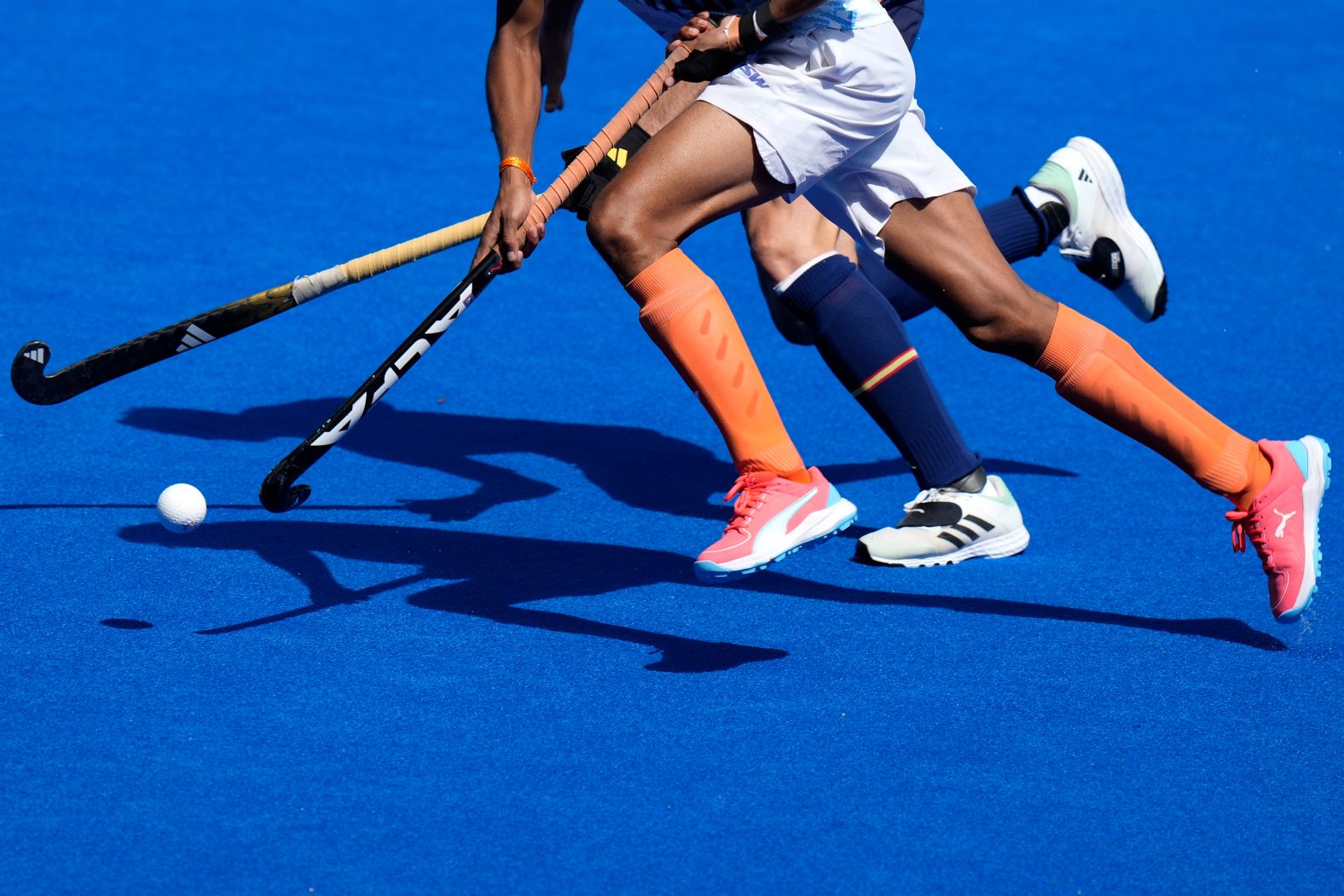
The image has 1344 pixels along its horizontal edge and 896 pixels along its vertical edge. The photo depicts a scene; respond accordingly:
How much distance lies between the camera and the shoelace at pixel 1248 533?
299 cm

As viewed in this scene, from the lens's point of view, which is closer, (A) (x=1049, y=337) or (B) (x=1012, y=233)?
(A) (x=1049, y=337)

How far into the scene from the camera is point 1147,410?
117 inches

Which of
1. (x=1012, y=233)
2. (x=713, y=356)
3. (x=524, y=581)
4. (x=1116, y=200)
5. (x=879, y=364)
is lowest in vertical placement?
(x=524, y=581)

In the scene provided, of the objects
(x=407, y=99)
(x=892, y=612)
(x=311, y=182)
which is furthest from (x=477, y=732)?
(x=407, y=99)

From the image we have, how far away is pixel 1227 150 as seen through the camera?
6.51m

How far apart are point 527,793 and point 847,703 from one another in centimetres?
61

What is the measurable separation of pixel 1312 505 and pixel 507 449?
1862mm

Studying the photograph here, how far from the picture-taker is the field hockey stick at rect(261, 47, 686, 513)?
115 inches

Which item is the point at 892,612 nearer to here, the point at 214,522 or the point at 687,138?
the point at 687,138

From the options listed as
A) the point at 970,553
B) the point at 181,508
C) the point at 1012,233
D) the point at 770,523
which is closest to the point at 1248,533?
the point at 970,553

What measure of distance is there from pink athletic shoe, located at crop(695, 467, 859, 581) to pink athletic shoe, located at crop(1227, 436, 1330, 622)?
2.46 feet

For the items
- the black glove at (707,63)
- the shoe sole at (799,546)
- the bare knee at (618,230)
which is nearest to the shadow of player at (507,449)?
the shoe sole at (799,546)

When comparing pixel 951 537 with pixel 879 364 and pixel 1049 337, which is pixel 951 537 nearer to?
pixel 879 364

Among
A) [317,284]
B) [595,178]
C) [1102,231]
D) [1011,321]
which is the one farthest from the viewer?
[1102,231]
